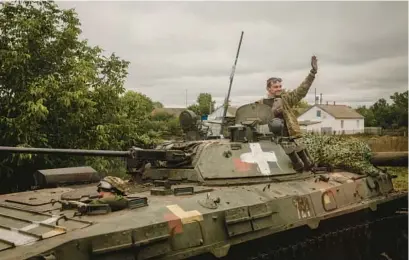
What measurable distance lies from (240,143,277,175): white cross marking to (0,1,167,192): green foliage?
5.26 metres

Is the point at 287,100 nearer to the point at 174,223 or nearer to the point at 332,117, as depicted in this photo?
the point at 174,223

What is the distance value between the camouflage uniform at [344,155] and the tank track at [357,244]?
1.05 m

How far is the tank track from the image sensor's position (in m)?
7.29

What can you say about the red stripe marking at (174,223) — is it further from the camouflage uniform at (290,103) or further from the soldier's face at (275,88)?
the soldier's face at (275,88)

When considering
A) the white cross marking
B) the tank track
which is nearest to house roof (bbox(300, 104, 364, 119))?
the tank track

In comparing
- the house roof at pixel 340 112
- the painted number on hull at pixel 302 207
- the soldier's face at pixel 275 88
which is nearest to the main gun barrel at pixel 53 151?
the painted number on hull at pixel 302 207

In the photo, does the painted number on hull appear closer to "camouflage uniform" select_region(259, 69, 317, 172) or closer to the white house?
"camouflage uniform" select_region(259, 69, 317, 172)

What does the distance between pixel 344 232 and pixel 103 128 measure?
25.0 ft

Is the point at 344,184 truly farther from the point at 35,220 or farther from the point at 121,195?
the point at 35,220

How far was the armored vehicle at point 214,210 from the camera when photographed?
17.9ft

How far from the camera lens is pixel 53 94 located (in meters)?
12.6

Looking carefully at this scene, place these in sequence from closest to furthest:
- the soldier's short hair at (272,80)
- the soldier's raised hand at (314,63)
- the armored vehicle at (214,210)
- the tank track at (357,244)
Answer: the armored vehicle at (214,210) → the tank track at (357,244) → the soldier's raised hand at (314,63) → the soldier's short hair at (272,80)

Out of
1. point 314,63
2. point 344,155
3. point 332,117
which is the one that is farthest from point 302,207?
point 332,117

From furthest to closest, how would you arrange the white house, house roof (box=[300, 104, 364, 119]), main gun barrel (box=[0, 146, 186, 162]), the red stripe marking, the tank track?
house roof (box=[300, 104, 364, 119]) → the white house → the tank track → main gun barrel (box=[0, 146, 186, 162]) → the red stripe marking
